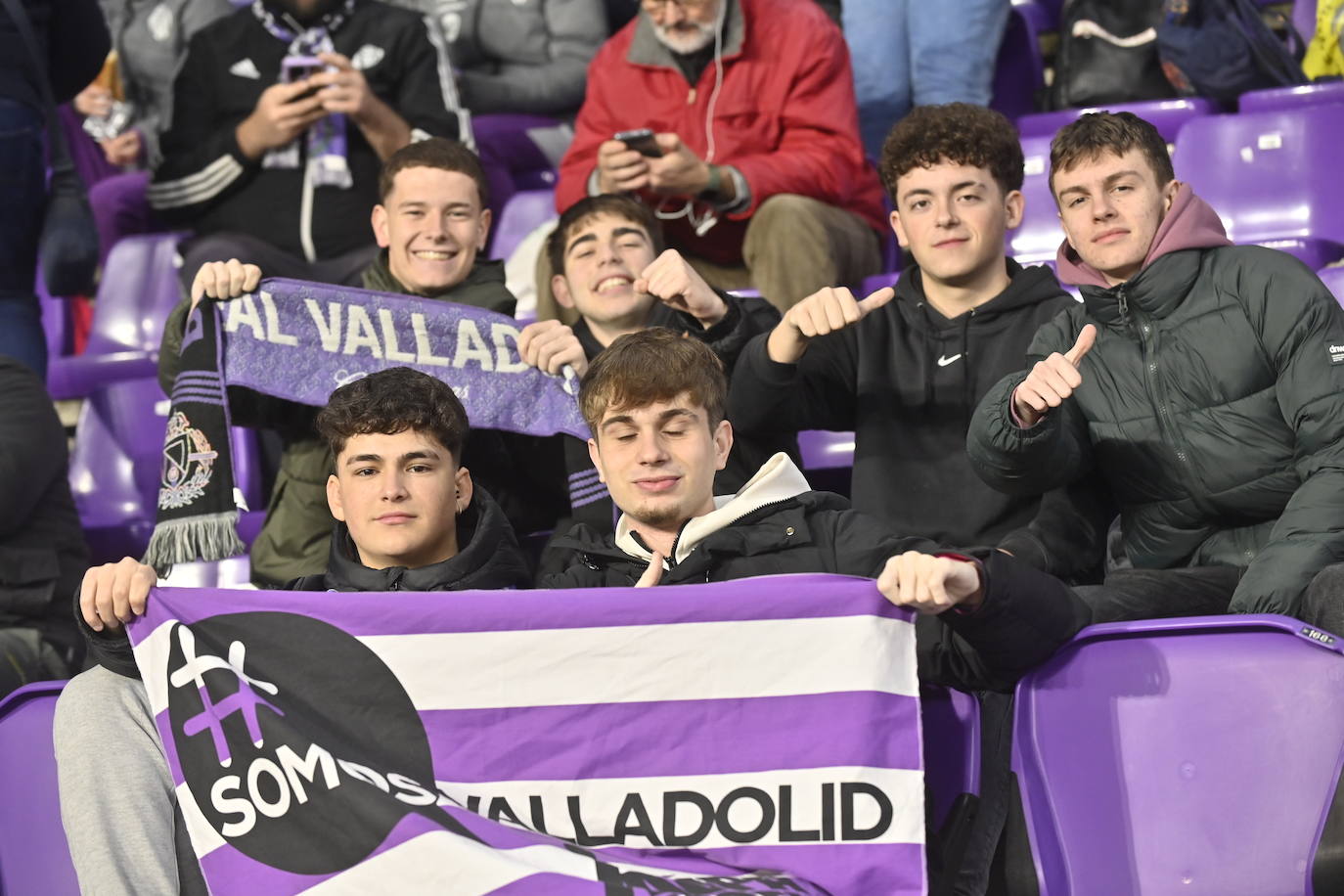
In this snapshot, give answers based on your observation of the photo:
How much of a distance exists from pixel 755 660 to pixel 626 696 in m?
0.22

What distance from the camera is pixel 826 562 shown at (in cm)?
299

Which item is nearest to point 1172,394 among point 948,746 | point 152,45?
point 948,746

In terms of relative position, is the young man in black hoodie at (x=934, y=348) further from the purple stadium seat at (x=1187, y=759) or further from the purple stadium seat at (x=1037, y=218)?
the purple stadium seat at (x=1037, y=218)

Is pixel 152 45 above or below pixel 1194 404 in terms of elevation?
above

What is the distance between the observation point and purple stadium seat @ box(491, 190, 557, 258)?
584 cm

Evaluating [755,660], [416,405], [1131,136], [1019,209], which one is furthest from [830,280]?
[755,660]

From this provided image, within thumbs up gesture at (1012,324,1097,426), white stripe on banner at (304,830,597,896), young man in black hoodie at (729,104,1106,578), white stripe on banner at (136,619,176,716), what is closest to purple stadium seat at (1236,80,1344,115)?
young man in black hoodie at (729,104,1106,578)

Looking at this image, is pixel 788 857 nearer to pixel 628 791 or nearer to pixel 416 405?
pixel 628 791

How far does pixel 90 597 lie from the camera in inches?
113

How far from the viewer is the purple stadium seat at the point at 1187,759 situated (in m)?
2.67

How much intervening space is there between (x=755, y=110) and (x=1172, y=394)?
224 cm

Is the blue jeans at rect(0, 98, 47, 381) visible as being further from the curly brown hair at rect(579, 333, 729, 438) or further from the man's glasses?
the curly brown hair at rect(579, 333, 729, 438)

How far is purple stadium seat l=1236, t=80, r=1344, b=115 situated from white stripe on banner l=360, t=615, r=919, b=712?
3.43 meters

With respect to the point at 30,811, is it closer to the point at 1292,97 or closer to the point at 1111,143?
the point at 1111,143
